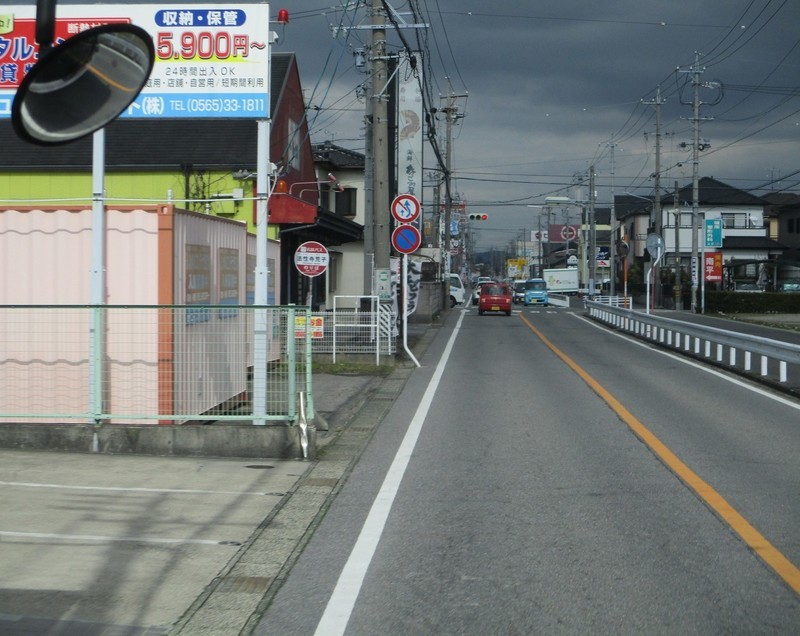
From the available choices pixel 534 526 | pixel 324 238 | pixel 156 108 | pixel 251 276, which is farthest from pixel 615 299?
pixel 534 526

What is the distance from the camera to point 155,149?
1078 inches

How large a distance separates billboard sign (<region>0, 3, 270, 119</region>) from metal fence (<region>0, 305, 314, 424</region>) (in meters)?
2.68

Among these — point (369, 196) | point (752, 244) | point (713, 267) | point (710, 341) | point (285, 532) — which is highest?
point (752, 244)

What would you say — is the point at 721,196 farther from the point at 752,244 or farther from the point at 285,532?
the point at 285,532

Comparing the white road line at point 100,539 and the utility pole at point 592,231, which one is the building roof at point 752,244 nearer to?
the utility pole at point 592,231

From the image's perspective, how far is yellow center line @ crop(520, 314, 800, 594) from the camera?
6.04 m

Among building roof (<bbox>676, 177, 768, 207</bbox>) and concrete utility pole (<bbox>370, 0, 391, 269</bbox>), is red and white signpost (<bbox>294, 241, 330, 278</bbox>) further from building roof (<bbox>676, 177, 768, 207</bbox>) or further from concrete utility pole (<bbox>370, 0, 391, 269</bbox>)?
building roof (<bbox>676, 177, 768, 207</bbox>)

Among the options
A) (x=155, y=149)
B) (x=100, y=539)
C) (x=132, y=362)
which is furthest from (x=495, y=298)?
(x=100, y=539)

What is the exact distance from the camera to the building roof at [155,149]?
2684cm

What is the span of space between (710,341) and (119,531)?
61.7 feet

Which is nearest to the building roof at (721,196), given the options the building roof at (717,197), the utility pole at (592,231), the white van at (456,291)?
the building roof at (717,197)

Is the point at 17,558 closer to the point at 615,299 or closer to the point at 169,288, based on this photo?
the point at 169,288

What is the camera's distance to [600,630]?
16.3 feet

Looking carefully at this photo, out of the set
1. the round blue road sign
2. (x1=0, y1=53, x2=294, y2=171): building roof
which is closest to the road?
the round blue road sign
